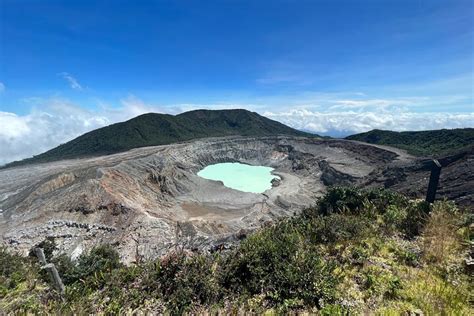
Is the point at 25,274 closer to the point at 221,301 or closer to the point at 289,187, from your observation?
the point at 221,301

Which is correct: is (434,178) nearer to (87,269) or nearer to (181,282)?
(181,282)

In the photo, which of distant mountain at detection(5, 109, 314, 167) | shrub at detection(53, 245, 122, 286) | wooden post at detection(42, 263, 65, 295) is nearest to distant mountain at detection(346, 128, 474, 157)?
distant mountain at detection(5, 109, 314, 167)

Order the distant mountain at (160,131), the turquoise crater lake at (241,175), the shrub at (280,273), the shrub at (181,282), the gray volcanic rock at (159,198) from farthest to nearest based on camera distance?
1. the distant mountain at (160,131)
2. the turquoise crater lake at (241,175)
3. the gray volcanic rock at (159,198)
4. the shrub at (181,282)
5. the shrub at (280,273)

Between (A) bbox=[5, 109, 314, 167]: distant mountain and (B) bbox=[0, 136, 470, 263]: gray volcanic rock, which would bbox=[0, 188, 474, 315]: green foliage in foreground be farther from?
(A) bbox=[5, 109, 314, 167]: distant mountain

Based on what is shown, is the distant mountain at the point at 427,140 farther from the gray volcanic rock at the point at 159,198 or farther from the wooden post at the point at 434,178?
the wooden post at the point at 434,178

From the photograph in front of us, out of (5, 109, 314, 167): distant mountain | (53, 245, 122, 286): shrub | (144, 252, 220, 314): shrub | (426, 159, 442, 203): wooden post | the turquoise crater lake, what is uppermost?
(5, 109, 314, 167): distant mountain

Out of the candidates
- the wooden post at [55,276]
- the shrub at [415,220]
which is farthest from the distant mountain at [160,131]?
the shrub at [415,220]
